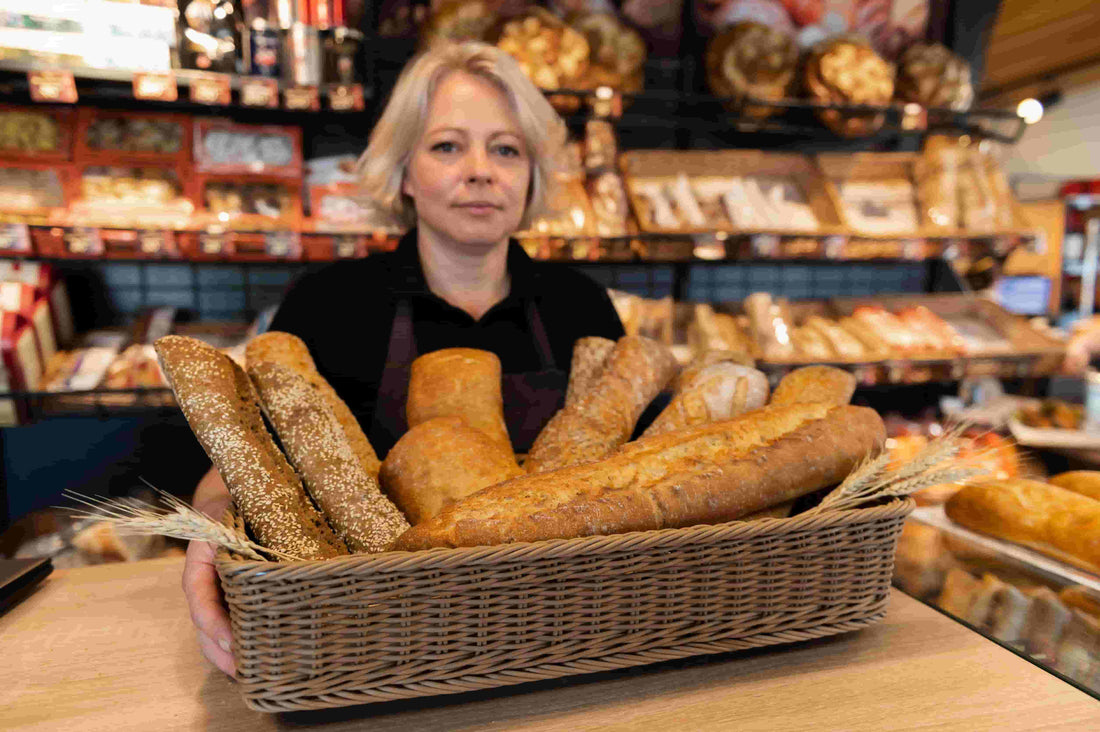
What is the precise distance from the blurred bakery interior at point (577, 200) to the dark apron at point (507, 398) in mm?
598

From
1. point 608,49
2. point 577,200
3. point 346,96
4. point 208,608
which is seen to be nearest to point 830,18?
point 608,49

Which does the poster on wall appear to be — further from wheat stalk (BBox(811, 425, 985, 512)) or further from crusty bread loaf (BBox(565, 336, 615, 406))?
wheat stalk (BBox(811, 425, 985, 512))

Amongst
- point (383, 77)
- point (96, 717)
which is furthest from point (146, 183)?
point (96, 717)

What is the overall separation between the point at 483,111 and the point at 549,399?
0.68 meters

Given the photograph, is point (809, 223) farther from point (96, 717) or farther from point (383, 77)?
point (96, 717)

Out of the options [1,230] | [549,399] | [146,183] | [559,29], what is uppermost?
[559,29]

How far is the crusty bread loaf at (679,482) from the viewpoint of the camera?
2.24 feet

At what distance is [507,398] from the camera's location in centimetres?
124

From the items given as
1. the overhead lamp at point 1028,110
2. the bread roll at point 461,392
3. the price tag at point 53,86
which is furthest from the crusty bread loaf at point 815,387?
the overhead lamp at point 1028,110

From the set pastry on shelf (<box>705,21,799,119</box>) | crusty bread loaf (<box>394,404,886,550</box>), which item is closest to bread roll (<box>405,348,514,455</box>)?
crusty bread loaf (<box>394,404,886,550</box>)

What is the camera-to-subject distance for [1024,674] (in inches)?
30.4

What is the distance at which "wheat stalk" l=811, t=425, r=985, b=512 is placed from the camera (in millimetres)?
A: 802

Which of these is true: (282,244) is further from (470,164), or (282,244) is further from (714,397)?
(714,397)

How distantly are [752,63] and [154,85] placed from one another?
212 centimetres
